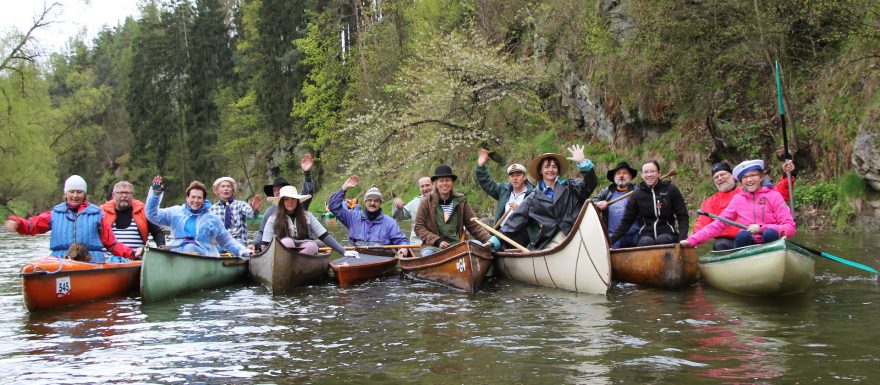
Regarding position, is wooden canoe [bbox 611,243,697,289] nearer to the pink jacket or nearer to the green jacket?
the pink jacket

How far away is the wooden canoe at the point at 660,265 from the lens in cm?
767

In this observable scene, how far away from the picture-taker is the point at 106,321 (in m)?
6.79

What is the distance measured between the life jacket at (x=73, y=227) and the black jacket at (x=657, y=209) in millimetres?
6156

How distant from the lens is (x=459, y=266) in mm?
8250

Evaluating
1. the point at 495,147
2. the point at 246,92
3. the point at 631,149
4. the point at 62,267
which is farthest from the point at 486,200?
the point at 246,92

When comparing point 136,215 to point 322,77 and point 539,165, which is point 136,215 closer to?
point 539,165

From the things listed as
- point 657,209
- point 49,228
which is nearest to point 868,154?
point 657,209

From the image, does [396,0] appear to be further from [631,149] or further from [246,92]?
[246,92]

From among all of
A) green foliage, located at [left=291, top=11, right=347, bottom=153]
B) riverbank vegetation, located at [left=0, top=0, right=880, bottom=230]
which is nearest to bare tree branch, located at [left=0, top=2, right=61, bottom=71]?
riverbank vegetation, located at [left=0, top=0, right=880, bottom=230]

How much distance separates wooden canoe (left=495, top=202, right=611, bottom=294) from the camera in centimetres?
736

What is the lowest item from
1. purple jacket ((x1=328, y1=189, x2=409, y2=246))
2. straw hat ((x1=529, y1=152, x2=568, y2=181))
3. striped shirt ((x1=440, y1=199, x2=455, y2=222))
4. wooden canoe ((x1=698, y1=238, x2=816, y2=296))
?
wooden canoe ((x1=698, y1=238, x2=816, y2=296))

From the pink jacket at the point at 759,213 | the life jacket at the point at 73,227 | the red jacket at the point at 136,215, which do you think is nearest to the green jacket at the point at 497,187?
the pink jacket at the point at 759,213

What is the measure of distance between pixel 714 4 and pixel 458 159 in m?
10.8

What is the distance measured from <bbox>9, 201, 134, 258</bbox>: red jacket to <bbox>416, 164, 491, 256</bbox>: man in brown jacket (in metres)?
3.66
